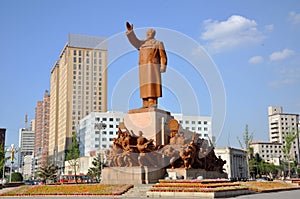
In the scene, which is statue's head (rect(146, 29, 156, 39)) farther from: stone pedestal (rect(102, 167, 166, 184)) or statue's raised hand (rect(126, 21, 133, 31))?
stone pedestal (rect(102, 167, 166, 184))

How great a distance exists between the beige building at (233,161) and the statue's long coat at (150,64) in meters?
39.1

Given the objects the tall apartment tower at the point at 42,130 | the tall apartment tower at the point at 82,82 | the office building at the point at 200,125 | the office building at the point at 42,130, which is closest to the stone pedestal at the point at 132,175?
the office building at the point at 200,125

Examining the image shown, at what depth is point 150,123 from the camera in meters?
23.0

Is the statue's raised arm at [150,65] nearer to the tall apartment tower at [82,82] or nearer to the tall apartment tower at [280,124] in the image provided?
the tall apartment tower at [82,82]

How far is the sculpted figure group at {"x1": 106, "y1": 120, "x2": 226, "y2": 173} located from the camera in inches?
829

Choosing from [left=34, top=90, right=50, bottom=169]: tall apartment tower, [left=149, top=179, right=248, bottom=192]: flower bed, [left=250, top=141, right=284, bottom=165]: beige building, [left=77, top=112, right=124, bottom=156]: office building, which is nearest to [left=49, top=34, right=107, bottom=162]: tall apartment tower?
[left=77, top=112, right=124, bottom=156]: office building

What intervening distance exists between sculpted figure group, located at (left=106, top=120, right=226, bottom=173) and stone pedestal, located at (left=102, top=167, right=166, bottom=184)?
0.37m

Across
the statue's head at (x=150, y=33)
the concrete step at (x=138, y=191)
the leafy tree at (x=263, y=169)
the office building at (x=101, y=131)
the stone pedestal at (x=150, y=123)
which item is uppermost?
the statue's head at (x=150, y=33)

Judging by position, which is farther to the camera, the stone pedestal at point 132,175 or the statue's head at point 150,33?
the statue's head at point 150,33

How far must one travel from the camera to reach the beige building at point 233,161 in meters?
63.4

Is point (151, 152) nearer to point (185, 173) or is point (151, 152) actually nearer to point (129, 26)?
point (185, 173)

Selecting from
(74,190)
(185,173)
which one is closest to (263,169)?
(185,173)

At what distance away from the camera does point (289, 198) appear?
54.2 feet

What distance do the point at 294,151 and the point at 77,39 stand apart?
65.8 meters
